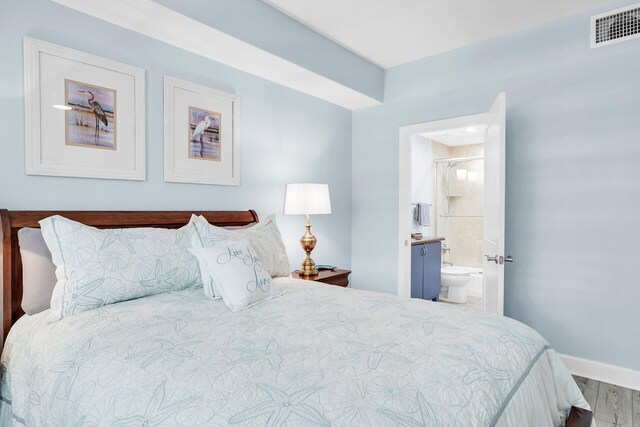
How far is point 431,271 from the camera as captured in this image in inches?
174

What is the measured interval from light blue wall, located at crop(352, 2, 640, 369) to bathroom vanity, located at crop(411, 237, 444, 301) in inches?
42.3

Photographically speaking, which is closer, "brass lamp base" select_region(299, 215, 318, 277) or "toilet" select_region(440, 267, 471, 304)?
"brass lamp base" select_region(299, 215, 318, 277)

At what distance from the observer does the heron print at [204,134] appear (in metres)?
2.62

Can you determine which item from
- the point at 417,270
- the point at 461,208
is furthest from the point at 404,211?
the point at 461,208

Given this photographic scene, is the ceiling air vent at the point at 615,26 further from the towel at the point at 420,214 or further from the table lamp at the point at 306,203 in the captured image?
the towel at the point at 420,214

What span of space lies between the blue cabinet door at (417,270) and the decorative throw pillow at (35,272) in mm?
3144

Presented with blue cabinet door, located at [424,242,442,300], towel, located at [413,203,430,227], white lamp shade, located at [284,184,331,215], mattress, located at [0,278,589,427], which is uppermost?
white lamp shade, located at [284,184,331,215]

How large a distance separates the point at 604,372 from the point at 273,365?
108 inches

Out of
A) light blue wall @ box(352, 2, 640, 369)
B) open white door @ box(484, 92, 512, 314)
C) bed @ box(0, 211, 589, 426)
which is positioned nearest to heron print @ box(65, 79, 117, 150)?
bed @ box(0, 211, 589, 426)

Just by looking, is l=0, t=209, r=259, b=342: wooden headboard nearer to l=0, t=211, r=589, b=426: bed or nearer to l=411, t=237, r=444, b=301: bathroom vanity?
l=0, t=211, r=589, b=426: bed

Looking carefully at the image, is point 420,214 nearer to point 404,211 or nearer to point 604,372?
point 404,211

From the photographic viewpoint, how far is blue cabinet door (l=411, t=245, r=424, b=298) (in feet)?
13.1

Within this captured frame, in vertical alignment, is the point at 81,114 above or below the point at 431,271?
above

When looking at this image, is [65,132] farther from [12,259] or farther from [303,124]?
[303,124]
